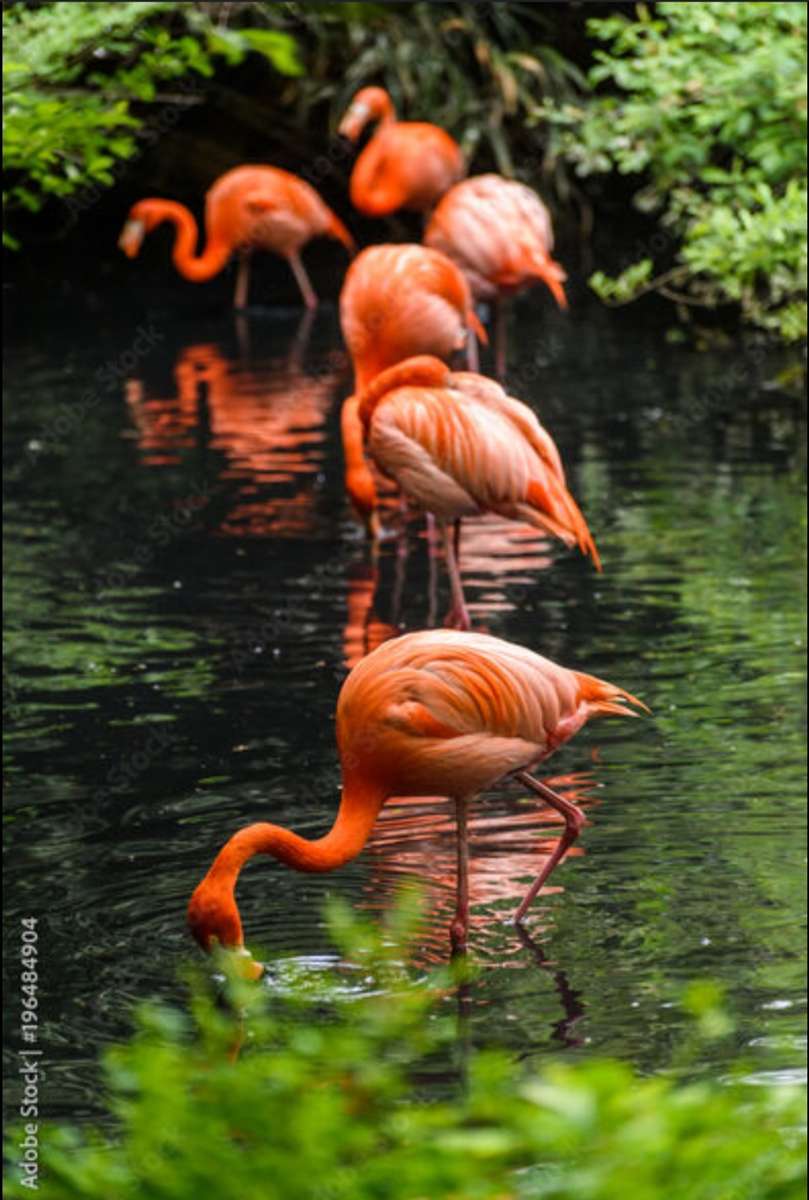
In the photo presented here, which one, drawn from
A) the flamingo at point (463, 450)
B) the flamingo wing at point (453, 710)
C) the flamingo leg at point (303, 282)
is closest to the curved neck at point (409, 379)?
the flamingo at point (463, 450)

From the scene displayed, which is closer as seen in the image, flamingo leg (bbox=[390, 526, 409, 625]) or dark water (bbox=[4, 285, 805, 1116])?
dark water (bbox=[4, 285, 805, 1116])

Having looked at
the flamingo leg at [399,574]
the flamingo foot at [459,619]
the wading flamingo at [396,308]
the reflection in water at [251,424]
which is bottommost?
the reflection in water at [251,424]

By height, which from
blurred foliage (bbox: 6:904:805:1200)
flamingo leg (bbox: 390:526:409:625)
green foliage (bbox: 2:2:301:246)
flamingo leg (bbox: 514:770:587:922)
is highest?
green foliage (bbox: 2:2:301:246)

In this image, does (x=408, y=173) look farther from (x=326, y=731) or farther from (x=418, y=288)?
(x=326, y=731)

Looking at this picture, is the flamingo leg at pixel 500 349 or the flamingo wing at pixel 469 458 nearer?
the flamingo wing at pixel 469 458

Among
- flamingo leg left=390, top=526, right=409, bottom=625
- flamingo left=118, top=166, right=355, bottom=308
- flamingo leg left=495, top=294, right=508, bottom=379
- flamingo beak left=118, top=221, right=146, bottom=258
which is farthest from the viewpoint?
flamingo beak left=118, top=221, right=146, bottom=258

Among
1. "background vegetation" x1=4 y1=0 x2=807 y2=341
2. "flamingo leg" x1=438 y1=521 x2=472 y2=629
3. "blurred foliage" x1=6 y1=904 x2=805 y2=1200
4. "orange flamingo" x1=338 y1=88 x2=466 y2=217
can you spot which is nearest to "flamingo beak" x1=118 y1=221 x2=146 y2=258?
"background vegetation" x1=4 y1=0 x2=807 y2=341

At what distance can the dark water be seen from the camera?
414 centimetres

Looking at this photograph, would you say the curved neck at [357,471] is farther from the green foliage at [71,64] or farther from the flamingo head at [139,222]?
the flamingo head at [139,222]

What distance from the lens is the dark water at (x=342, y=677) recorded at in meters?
4.14

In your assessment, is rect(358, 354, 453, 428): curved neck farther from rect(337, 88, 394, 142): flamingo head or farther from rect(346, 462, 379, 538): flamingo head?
rect(337, 88, 394, 142): flamingo head

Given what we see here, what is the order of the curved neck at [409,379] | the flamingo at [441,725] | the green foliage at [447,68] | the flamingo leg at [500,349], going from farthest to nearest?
the green foliage at [447,68], the flamingo leg at [500,349], the curved neck at [409,379], the flamingo at [441,725]

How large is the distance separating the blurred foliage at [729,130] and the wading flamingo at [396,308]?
1.54m

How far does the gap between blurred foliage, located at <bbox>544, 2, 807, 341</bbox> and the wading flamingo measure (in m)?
1.54
